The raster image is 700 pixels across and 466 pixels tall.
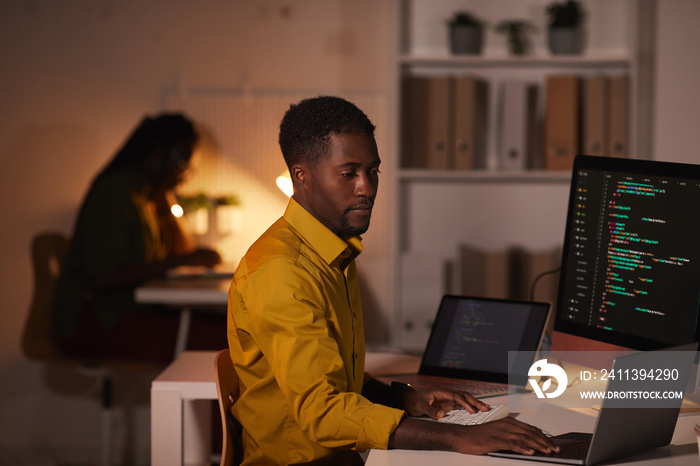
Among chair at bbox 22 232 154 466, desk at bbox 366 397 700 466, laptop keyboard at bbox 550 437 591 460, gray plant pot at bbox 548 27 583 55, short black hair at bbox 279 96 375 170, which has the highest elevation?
gray plant pot at bbox 548 27 583 55

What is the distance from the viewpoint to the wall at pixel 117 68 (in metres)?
3.26

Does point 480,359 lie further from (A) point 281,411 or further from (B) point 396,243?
(B) point 396,243

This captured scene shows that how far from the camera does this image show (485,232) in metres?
3.19

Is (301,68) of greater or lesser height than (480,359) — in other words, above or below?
above

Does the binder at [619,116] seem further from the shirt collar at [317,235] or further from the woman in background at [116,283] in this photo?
the shirt collar at [317,235]

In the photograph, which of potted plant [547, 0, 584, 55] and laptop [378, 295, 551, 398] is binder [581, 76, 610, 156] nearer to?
potted plant [547, 0, 584, 55]

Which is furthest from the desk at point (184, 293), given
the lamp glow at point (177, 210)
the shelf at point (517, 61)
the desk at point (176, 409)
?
the shelf at point (517, 61)

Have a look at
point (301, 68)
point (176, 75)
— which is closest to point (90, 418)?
point (176, 75)

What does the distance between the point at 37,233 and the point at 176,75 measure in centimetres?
92

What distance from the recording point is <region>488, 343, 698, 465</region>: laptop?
3.42ft

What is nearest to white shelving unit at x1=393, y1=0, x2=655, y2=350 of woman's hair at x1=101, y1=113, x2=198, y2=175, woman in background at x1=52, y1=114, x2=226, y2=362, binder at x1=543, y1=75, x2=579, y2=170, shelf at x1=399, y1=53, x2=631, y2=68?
shelf at x1=399, y1=53, x2=631, y2=68

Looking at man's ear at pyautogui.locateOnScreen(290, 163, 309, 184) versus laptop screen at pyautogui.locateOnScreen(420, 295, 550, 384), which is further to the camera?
laptop screen at pyautogui.locateOnScreen(420, 295, 550, 384)

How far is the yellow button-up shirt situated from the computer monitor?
459mm

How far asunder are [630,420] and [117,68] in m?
2.78
